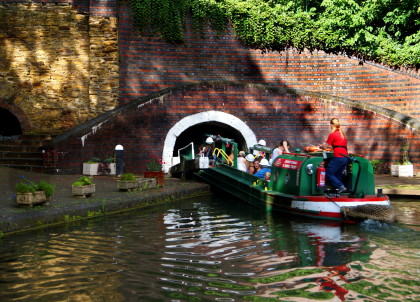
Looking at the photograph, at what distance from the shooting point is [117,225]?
8656 millimetres

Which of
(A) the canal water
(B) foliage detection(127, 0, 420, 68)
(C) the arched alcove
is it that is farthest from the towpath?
(C) the arched alcove

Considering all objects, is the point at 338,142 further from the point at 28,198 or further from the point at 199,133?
the point at 199,133

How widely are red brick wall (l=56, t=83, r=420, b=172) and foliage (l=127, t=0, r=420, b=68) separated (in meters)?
2.40

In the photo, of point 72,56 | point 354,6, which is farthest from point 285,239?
point 354,6

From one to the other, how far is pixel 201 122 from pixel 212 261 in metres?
10.6

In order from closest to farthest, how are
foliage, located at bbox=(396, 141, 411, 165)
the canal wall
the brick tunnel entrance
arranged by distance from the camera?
foliage, located at bbox=(396, 141, 411, 165)
the canal wall
the brick tunnel entrance

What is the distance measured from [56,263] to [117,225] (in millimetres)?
2533

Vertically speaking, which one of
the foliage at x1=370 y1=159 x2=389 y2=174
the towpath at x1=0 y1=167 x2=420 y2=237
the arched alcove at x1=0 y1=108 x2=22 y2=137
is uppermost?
the arched alcove at x1=0 y1=108 x2=22 y2=137

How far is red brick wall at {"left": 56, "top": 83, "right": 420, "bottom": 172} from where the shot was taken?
617 inches

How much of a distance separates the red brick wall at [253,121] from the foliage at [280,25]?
2.40m

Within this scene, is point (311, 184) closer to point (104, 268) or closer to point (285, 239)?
point (285, 239)

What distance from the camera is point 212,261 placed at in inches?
245

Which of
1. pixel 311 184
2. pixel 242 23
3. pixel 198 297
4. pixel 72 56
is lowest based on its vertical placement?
pixel 198 297

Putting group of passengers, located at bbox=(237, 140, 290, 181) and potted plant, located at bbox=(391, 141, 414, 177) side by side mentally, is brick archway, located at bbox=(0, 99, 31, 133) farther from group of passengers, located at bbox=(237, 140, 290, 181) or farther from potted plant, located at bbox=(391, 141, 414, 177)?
potted plant, located at bbox=(391, 141, 414, 177)
